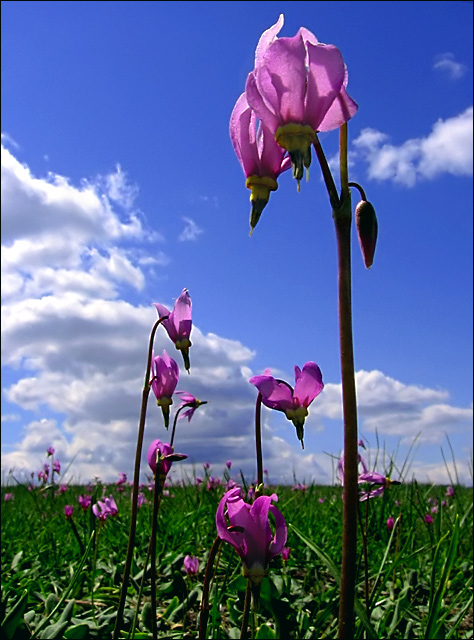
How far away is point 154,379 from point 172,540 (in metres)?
2.28

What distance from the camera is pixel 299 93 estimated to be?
125 cm

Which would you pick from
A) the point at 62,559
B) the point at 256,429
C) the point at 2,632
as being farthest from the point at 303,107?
the point at 62,559

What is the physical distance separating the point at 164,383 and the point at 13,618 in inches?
36.6

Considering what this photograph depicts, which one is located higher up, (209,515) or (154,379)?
(154,379)

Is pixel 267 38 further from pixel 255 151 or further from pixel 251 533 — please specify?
pixel 251 533

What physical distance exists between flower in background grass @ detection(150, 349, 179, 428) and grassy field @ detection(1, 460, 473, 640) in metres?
0.56

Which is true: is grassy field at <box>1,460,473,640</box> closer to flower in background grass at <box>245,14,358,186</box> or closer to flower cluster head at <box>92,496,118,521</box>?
flower cluster head at <box>92,496,118,521</box>

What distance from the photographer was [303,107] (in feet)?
4.14

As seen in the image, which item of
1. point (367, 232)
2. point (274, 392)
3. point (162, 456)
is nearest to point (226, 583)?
point (162, 456)

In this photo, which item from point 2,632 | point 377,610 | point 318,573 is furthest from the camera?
point 318,573

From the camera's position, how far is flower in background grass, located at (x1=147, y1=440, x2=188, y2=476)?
217 cm

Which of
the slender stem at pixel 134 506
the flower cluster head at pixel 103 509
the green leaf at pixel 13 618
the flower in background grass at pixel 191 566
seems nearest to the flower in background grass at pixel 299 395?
the slender stem at pixel 134 506

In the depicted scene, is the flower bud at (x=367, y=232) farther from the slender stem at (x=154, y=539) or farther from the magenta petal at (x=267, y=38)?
the slender stem at (x=154, y=539)

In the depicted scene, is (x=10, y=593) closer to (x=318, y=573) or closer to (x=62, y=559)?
(x=62, y=559)
